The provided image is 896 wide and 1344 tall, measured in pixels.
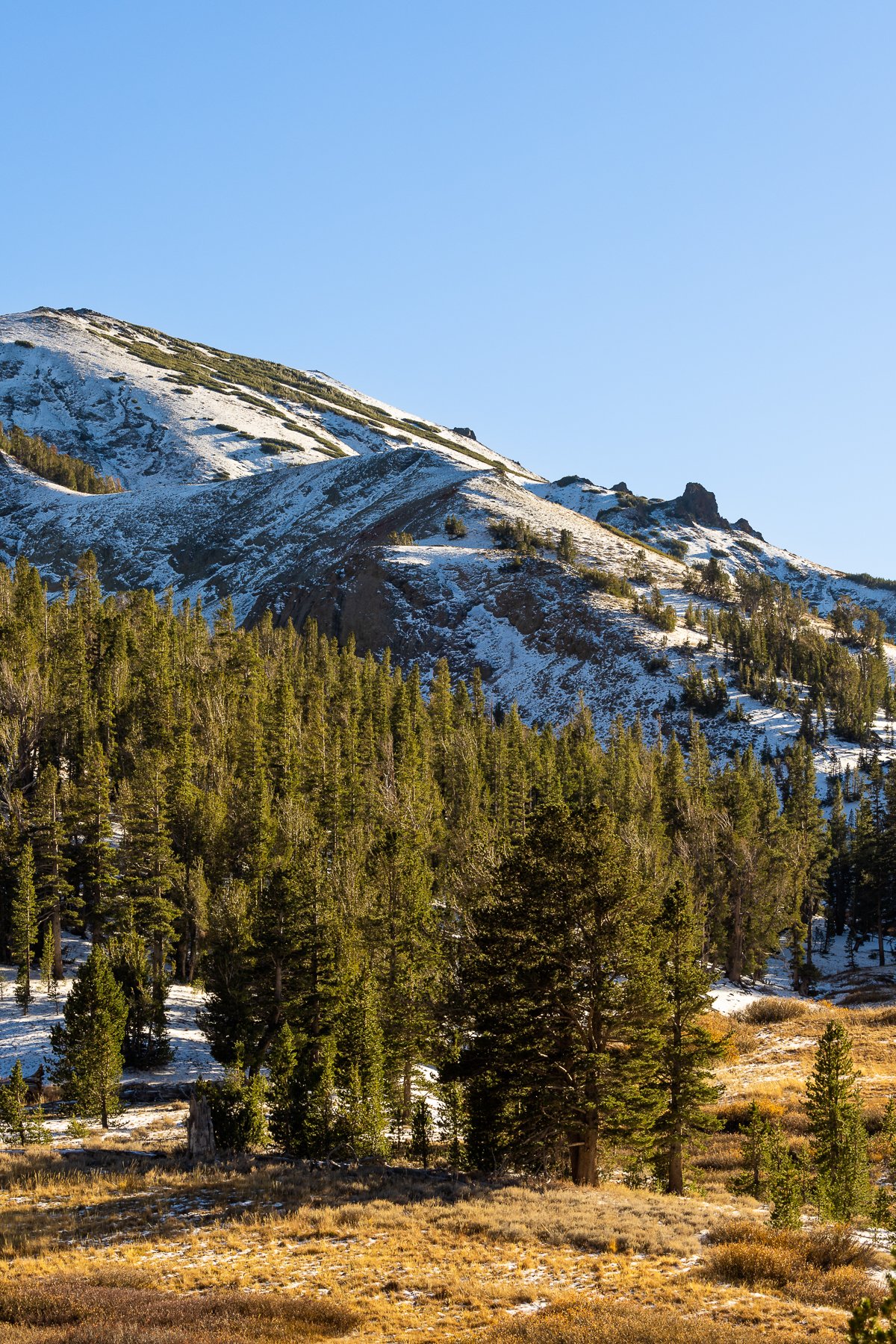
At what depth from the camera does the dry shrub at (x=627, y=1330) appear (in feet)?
46.5

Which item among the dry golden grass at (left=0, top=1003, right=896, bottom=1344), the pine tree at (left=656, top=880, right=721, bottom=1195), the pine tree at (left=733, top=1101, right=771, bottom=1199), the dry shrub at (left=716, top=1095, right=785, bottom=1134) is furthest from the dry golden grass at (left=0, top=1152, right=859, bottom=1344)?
the dry shrub at (left=716, top=1095, right=785, bottom=1134)

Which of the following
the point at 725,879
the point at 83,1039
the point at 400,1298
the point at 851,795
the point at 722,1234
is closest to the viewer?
the point at 400,1298

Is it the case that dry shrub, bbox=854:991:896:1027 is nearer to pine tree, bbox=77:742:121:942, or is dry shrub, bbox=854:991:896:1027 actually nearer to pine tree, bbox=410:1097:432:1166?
pine tree, bbox=410:1097:432:1166

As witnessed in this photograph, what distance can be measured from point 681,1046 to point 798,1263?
40.9ft

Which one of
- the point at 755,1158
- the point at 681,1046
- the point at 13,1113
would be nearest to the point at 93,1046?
the point at 13,1113

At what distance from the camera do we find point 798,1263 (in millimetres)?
18734

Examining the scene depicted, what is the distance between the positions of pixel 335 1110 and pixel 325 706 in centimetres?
6426

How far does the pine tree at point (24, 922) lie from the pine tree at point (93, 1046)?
41.3 feet

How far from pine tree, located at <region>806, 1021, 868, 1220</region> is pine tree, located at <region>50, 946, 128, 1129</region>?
84.8 ft

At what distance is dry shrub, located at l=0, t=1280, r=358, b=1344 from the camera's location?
47.8ft

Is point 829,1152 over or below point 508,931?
below

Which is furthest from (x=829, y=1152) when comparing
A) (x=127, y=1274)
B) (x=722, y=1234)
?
(x=127, y=1274)

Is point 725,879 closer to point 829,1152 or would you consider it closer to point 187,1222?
point 829,1152

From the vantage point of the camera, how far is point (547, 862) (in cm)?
2855
